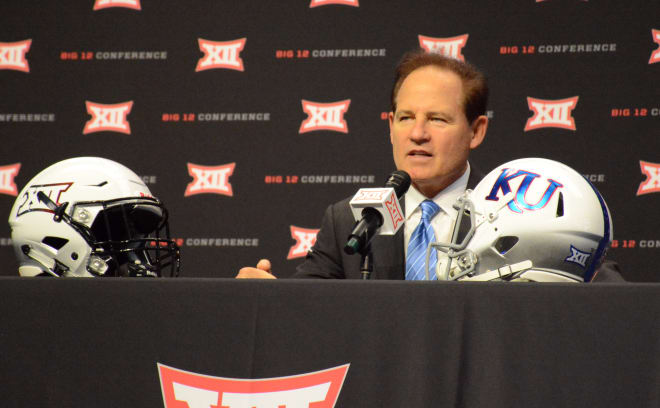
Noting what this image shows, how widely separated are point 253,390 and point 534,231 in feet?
2.22

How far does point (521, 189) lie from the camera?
150cm

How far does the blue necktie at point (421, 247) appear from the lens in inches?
74.4

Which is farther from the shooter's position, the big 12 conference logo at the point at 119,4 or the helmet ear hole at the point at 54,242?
the big 12 conference logo at the point at 119,4

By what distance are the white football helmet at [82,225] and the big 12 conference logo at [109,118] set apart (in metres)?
1.04

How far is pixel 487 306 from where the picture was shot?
109cm

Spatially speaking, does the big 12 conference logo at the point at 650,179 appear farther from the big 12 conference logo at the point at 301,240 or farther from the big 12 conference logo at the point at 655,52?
the big 12 conference logo at the point at 301,240

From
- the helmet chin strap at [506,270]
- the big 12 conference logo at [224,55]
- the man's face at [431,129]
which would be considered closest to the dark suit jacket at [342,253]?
the man's face at [431,129]

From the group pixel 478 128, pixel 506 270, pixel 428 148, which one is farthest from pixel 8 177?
pixel 506 270

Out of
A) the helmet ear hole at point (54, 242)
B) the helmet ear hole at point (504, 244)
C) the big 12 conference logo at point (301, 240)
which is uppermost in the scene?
the big 12 conference logo at point (301, 240)

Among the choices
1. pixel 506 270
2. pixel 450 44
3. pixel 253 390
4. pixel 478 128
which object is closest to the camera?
pixel 253 390

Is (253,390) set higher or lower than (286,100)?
lower

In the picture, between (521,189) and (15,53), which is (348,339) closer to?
(521,189)

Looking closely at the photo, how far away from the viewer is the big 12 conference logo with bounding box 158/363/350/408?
108 centimetres

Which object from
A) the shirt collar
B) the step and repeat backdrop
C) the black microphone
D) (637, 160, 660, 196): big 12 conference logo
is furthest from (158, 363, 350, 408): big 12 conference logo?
(637, 160, 660, 196): big 12 conference logo
